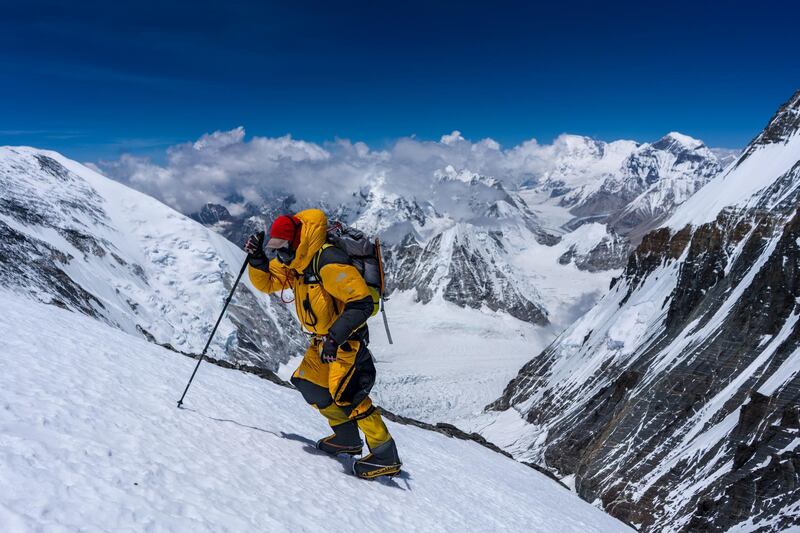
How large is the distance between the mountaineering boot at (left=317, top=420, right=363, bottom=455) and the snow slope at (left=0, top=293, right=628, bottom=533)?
0.30 meters

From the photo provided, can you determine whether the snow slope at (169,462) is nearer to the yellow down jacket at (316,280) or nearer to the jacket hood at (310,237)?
the yellow down jacket at (316,280)

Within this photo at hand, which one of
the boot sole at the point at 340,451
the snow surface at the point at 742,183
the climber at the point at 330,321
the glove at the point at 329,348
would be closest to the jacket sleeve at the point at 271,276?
the climber at the point at 330,321

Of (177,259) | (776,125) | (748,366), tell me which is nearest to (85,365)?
(748,366)

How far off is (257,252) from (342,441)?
354 centimetres

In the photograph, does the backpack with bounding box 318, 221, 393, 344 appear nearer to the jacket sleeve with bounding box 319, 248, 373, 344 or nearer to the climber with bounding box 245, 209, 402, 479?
the climber with bounding box 245, 209, 402, 479

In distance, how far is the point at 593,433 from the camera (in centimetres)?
6172

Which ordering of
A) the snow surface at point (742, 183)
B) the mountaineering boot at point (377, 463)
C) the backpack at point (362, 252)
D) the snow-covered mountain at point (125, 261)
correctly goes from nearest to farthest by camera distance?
1. the backpack at point (362, 252)
2. the mountaineering boot at point (377, 463)
3. the snow-covered mountain at point (125, 261)
4. the snow surface at point (742, 183)

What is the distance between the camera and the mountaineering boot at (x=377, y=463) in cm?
830

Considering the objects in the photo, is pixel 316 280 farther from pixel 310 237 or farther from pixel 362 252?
pixel 362 252

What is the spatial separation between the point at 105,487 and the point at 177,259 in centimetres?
9481

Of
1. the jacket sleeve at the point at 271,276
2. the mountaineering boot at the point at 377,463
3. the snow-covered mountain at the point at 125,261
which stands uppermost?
the jacket sleeve at the point at 271,276

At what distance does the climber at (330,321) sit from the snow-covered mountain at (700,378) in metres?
34.6

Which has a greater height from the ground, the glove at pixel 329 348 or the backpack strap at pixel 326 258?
the backpack strap at pixel 326 258

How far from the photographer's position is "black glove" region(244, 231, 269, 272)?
27.5 ft
